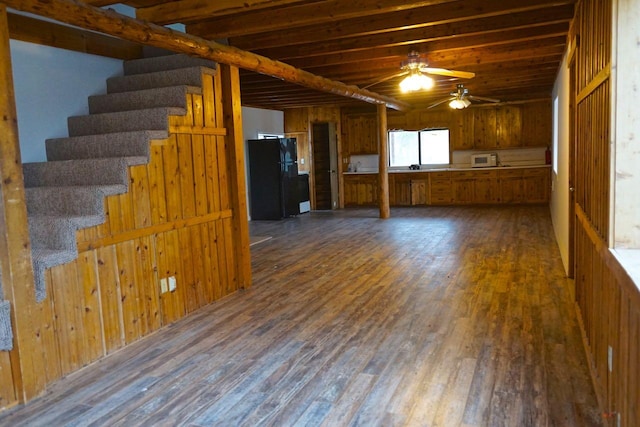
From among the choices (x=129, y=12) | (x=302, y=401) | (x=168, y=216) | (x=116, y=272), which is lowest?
(x=302, y=401)

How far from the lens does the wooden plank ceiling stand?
3.91 meters

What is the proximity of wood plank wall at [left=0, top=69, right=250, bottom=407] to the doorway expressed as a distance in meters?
7.31

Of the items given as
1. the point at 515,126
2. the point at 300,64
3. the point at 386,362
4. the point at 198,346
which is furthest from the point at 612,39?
the point at 515,126

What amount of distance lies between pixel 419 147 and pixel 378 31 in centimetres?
809

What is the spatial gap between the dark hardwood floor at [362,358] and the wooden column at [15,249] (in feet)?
0.66

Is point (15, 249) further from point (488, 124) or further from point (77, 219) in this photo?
point (488, 124)

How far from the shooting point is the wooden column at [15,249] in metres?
2.85

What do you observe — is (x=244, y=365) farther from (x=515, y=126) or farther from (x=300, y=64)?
(x=515, y=126)

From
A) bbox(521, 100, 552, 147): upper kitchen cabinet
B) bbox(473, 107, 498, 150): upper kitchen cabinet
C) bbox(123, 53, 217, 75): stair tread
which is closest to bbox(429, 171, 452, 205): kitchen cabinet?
bbox(473, 107, 498, 150): upper kitchen cabinet

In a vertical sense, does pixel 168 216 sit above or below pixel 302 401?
above

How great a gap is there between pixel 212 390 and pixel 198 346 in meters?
0.77

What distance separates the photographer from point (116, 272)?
12.1 feet

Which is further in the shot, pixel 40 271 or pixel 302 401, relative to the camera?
pixel 40 271

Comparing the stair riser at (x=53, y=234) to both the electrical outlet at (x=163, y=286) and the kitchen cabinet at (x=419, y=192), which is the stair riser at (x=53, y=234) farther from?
the kitchen cabinet at (x=419, y=192)
